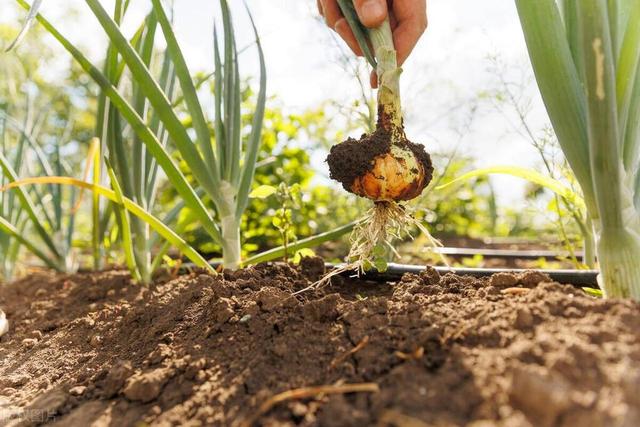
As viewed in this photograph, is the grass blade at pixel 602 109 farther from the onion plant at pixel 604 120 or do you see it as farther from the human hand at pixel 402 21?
the human hand at pixel 402 21

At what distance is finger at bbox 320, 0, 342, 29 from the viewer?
1.57 metres

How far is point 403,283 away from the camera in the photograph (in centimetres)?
132

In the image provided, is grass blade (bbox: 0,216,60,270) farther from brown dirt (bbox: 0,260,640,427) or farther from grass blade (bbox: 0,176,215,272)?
brown dirt (bbox: 0,260,640,427)

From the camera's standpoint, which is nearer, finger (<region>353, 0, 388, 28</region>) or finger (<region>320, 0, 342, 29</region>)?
finger (<region>353, 0, 388, 28</region>)

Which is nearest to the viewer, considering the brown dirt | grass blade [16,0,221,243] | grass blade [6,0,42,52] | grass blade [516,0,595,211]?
the brown dirt

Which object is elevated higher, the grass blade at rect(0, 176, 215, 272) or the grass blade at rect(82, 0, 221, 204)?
the grass blade at rect(82, 0, 221, 204)

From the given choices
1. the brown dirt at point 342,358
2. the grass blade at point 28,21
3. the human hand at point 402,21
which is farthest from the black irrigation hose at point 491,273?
the grass blade at point 28,21

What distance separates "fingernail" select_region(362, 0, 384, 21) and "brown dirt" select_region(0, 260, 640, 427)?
64 cm

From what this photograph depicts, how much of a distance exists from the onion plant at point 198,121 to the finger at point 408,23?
433mm

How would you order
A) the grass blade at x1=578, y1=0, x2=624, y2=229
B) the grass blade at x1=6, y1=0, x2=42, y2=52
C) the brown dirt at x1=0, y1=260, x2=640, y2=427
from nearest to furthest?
the brown dirt at x1=0, y1=260, x2=640, y2=427, the grass blade at x1=578, y1=0, x2=624, y2=229, the grass blade at x1=6, y1=0, x2=42, y2=52

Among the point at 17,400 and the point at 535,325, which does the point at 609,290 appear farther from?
the point at 17,400

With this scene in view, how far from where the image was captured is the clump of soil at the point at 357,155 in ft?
4.01

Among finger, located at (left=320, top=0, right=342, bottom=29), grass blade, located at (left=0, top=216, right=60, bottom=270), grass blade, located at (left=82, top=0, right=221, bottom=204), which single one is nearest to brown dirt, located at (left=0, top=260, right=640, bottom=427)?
grass blade, located at (left=82, top=0, right=221, bottom=204)

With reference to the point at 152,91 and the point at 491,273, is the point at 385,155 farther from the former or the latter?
the point at 152,91
